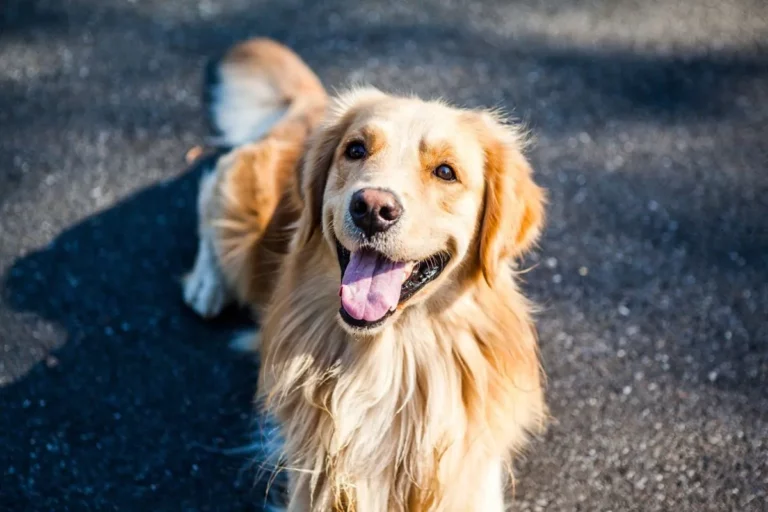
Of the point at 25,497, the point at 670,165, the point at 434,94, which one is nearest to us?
the point at 25,497

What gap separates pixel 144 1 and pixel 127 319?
3276mm

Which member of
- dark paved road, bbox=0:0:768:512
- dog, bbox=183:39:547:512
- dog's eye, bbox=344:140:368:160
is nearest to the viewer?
dog, bbox=183:39:547:512

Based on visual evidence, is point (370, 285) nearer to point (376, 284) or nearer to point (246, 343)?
point (376, 284)

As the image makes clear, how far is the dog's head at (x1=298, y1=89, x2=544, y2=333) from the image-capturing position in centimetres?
263

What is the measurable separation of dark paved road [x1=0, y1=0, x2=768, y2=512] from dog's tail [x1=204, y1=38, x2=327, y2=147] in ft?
1.47

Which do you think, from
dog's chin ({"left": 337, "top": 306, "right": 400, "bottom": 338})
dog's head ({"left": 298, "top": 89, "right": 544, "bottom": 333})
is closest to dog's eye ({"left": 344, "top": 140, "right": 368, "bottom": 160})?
dog's head ({"left": 298, "top": 89, "right": 544, "bottom": 333})

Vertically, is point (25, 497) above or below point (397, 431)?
below

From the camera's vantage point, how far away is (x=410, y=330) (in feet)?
9.47

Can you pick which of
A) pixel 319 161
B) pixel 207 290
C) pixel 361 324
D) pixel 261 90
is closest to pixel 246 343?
pixel 207 290

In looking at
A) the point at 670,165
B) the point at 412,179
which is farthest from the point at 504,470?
the point at 670,165

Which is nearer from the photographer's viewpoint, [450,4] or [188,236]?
[188,236]

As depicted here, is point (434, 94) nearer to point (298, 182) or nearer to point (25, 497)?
point (298, 182)

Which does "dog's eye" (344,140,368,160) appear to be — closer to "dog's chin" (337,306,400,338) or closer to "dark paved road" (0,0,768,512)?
"dog's chin" (337,306,400,338)

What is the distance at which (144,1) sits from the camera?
20.1ft
